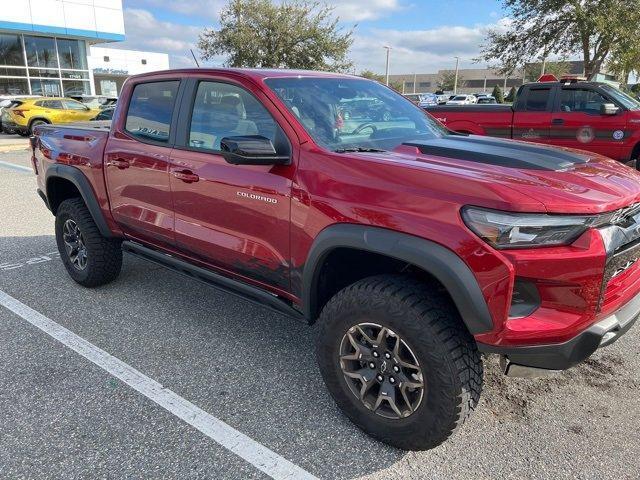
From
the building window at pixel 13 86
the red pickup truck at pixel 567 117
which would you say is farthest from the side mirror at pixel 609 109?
the building window at pixel 13 86

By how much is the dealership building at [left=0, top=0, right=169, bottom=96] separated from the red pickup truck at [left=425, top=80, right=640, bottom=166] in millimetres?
22905

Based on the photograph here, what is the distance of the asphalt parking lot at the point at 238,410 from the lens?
7.61 feet

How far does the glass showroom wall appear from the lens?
25.0 m

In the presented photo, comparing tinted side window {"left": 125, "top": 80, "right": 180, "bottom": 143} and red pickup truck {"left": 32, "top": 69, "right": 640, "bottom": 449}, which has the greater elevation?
tinted side window {"left": 125, "top": 80, "right": 180, "bottom": 143}

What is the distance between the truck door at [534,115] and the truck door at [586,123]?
0.15 m

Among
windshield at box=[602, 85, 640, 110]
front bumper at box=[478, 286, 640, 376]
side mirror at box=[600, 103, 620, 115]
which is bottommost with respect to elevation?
front bumper at box=[478, 286, 640, 376]

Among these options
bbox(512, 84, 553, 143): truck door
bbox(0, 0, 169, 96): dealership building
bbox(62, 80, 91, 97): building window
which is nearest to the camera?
bbox(512, 84, 553, 143): truck door

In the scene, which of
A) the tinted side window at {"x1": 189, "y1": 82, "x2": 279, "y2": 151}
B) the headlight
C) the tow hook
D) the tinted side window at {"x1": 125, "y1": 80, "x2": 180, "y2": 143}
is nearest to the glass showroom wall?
the tinted side window at {"x1": 125, "y1": 80, "x2": 180, "y2": 143}

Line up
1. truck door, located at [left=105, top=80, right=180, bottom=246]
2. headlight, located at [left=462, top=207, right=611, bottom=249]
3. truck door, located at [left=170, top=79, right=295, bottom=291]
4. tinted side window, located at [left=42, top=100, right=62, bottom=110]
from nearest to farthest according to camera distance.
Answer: headlight, located at [left=462, top=207, right=611, bottom=249] < truck door, located at [left=170, top=79, right=295, bottom=291] < truck door, located at [left=105, top=80, right=180, bottom=246] < tinted side window, located at [left=42, top=100, right=62, bottom=110]

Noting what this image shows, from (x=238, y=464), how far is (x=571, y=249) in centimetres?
171

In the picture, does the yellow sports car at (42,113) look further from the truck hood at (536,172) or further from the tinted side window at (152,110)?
the truck hood at (536,172)

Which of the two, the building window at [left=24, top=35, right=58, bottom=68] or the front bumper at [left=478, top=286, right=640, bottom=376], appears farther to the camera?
the building window at [left=24, top=35, right=58, bottom=68]

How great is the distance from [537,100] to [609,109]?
129 centimetres

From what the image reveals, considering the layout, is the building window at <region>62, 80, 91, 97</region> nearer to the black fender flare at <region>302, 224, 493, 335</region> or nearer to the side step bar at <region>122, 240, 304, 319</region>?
the side step bar at <region>122, 240, 304, 319</region>
